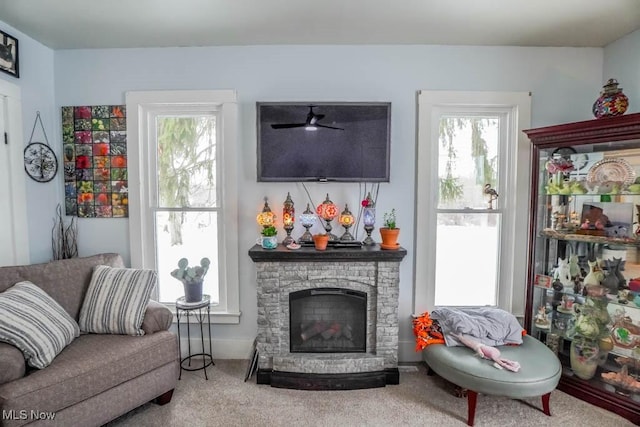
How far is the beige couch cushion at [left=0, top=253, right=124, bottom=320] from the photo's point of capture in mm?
2055

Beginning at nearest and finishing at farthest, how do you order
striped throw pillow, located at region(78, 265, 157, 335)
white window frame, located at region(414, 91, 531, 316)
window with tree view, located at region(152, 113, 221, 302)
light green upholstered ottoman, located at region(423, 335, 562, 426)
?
light green upholstered ottoman, located at region(423, 335, 562, 426) → striped throw pillow, located at region(78, 265, 157, 335) → white window frame, located at region(414, 91, 531, 316) → window with tree view, located at region(152, 113, 221, 302)

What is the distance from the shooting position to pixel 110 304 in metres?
2.13

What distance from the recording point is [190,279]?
2.36 meters

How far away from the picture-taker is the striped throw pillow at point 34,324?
168 cm

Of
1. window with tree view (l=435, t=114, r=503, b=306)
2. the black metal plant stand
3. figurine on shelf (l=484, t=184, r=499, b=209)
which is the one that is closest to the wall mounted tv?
window with tree view (l=435, t=114, r=503, b=306)

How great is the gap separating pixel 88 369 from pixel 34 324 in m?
0.40

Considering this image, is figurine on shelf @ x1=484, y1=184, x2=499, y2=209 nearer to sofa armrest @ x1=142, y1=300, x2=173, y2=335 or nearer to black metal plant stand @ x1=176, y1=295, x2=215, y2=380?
black metal plant stand @ x1=176, y1=295, x2=215, y2=380

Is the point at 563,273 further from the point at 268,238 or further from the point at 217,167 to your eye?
the point at 217,167

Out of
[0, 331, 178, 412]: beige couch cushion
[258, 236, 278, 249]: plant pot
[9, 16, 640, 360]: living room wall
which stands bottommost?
[0, 331, 178, 412]: beige couch cushion

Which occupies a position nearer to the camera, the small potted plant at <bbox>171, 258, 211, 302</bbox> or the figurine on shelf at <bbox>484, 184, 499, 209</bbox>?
the small potted plant at <bbox>171, 258, 211, 302</bbox>

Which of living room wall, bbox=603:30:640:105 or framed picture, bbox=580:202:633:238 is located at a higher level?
living room wall, bbox=603:30:640:105

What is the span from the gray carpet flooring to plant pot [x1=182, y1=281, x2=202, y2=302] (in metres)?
0.61

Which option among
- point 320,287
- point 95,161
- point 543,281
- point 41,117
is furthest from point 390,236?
point 41,117

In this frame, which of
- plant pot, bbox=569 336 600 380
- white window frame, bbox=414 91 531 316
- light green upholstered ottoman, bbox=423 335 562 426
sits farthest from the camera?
white window frame, bbox=414 91 531 316
